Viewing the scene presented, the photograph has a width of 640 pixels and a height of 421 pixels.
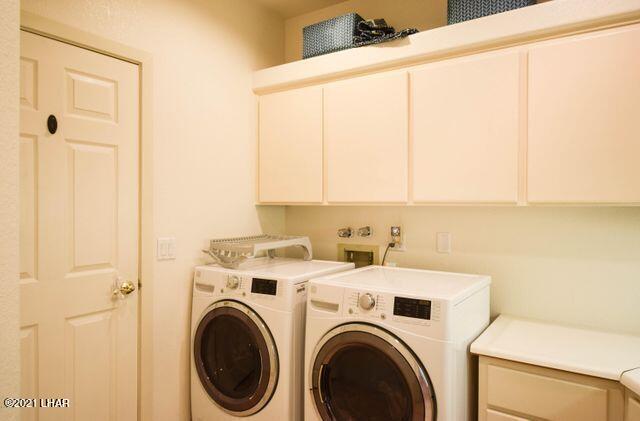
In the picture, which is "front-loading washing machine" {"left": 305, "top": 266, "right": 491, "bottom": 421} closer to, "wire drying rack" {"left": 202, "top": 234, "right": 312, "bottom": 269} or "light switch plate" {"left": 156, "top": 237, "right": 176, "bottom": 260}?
"wire drying rack" {"left": 202, "top": 234, "right": 312, "bottom": 269}

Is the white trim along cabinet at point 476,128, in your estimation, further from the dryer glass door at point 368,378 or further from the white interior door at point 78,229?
the white interior door at point 78,229

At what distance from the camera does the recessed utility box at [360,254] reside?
2.58 meters

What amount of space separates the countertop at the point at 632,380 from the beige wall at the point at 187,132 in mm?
2032

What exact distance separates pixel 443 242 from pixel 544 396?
97 cm

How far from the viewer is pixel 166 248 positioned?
217cm

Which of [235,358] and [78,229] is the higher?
[78,229]

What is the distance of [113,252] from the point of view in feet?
6.44

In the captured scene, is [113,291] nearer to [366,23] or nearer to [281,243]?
[281,243]

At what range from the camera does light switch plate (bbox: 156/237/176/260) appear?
2.14m

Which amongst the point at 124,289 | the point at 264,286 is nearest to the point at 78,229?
the point at 124,289

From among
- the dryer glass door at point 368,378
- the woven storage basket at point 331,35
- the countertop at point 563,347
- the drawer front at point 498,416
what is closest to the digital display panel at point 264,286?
the dryer glass door at point 368,378

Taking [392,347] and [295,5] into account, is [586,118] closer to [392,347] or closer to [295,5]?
[392,347]

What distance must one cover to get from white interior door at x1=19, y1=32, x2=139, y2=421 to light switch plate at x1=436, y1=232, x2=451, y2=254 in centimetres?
168

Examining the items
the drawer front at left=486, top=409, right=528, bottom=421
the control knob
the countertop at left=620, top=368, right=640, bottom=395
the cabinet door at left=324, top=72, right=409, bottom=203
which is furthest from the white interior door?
the countertop at left=620, top=368, right=640, bottom=395
